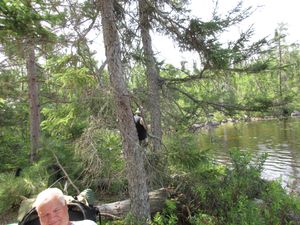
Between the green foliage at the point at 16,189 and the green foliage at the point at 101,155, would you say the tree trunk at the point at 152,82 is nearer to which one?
the green foliage at the point at 101,155

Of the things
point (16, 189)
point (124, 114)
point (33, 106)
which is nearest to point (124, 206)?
point (124, 114)

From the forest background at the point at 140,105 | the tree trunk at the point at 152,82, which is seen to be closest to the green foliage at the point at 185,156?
the forest background at the point at 140,105

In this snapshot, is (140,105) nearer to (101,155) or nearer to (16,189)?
(101,155)

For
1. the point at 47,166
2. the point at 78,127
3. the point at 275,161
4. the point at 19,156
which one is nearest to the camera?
the point at 47,166

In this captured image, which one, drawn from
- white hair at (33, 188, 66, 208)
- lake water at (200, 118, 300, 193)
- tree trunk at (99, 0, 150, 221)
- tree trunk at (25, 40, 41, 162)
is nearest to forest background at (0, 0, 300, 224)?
tree trunk at (99, 0, 150, 221)

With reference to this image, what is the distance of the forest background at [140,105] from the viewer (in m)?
5.16

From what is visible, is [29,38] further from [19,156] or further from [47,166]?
[19,156]

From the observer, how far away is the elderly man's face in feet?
8.54

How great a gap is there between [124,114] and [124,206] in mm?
1810

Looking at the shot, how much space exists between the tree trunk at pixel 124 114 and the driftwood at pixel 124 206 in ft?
1.86

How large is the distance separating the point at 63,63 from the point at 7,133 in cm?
728

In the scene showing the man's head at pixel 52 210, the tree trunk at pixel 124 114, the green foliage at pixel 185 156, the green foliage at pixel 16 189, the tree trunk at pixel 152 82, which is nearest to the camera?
the man's head at pixel 52 210

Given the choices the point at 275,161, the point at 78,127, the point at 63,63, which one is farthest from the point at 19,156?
the point at 275,161

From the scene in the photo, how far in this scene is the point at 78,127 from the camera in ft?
26.7
